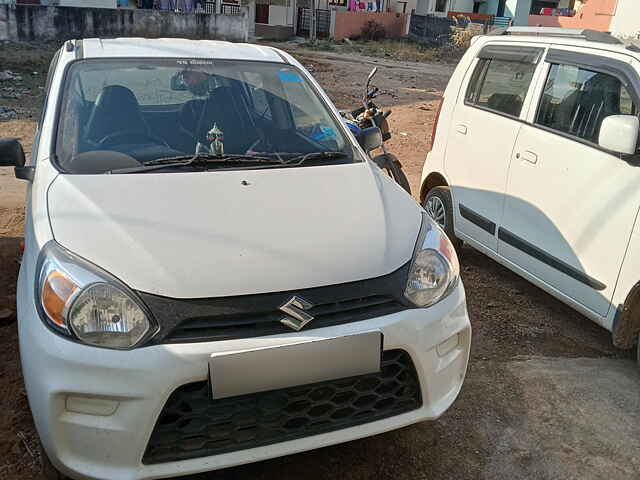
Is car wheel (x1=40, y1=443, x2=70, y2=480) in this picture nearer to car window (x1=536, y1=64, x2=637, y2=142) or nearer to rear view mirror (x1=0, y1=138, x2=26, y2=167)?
rear view mirror (x1=0, y1=138, x2=26, y2=167)

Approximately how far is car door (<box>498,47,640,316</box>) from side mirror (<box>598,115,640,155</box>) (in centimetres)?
12

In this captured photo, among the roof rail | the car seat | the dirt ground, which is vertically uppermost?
the roof rail

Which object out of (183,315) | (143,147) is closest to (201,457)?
(183,315)

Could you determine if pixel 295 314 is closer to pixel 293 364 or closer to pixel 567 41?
pixel 293 364

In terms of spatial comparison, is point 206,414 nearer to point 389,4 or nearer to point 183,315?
point 183,315

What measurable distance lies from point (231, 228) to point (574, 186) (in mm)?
2187

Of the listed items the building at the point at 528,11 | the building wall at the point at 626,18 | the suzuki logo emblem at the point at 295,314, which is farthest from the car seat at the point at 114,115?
the building at the point at 528,11

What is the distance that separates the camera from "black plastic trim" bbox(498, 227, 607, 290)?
3.35 m

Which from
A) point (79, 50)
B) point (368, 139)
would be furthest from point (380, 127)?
point (79, 50)

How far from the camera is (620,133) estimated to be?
3.12m

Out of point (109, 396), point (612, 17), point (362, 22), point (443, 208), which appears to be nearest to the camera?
point (109, 396)

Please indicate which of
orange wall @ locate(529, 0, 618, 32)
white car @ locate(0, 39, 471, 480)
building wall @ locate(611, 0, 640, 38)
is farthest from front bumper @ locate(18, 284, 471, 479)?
orange wall @ locate(529, 0, 618, 32)

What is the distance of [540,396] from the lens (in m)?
3.13

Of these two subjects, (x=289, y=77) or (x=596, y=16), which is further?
(x=596, y=16)
